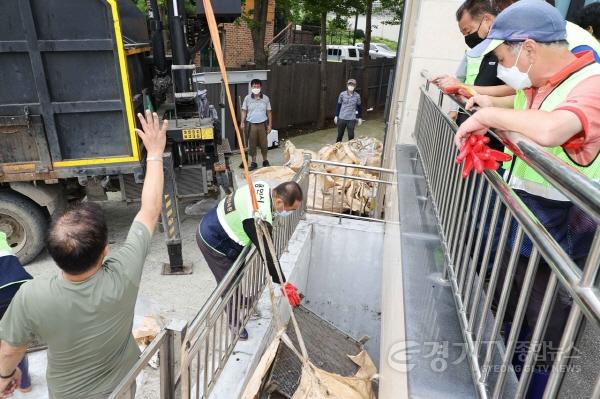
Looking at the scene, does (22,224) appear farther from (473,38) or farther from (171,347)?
(473,38)

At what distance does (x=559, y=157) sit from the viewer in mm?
1556

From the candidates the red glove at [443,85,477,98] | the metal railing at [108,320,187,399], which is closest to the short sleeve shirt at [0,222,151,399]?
the metal railing at [108,320,187,399]

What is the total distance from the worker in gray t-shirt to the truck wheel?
359 cm

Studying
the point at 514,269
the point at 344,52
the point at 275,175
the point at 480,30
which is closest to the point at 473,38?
the point at 480,30

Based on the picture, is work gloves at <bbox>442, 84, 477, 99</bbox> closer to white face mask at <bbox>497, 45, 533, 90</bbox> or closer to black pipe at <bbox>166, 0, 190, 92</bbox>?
white face mask at <bbox>497, 45, 533, 90</bbox>

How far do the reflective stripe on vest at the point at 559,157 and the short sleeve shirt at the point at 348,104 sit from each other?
8.36m

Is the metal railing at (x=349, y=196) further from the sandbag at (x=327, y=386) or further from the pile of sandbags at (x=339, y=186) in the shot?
the sandbag at (x=327, y=386)

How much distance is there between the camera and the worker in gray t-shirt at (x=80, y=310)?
166 centimetres

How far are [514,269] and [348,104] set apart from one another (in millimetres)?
9068

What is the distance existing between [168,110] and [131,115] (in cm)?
163

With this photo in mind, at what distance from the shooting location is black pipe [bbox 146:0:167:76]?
18.5ft

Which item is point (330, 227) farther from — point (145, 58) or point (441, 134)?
point (145, 58)

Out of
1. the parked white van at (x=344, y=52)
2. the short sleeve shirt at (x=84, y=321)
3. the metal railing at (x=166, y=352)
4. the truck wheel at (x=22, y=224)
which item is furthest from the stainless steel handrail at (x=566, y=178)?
the parked white van at (x=344, y=52)

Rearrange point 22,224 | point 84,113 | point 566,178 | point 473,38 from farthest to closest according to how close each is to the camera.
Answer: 1. point 22,224
2. point 84,113
3. point 473,38
4. point 566,178
